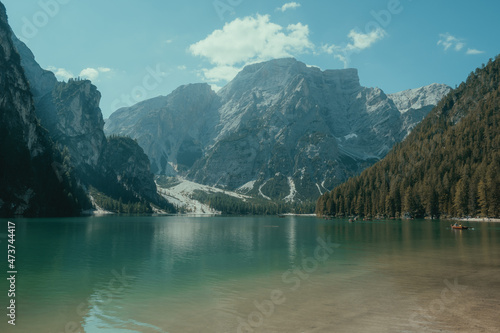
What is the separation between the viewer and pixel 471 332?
59.8 feet

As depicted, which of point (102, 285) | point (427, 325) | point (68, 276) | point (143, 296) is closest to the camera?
point (427, 325)

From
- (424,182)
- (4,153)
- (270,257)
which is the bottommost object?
(270,257)

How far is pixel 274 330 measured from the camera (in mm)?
19000

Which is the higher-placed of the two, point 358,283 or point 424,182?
point 424,182

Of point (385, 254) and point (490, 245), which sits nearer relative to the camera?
point (385, 254)

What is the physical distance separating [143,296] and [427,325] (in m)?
20.5

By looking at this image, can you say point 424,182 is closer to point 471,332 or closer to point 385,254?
point 385,254

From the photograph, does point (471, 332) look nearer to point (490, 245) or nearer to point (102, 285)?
point (102, 285)

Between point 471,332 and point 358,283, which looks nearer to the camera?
point 471,332

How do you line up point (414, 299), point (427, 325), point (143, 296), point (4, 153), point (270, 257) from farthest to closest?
point (4, 153) → point (270, 257) → point (143, 296) → point (414, 299) → point (427, 325)

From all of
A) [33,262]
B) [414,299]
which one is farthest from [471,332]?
[33,262]

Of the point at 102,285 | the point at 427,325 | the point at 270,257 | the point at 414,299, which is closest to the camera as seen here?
Result: the point at 427,325

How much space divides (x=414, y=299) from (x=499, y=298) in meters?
6.40

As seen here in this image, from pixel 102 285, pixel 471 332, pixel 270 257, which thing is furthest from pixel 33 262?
pixel 471 332
